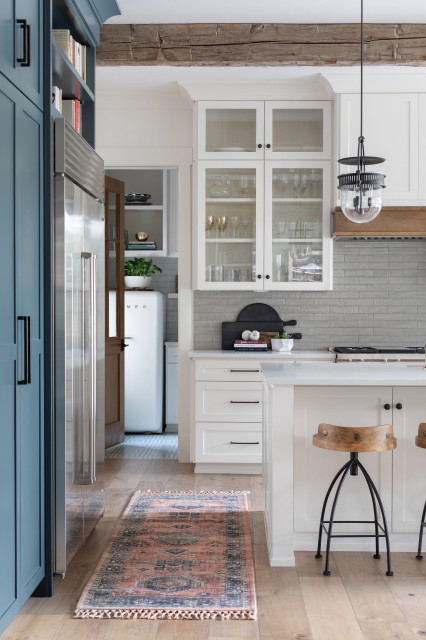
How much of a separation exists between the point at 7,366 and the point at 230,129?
131 inches

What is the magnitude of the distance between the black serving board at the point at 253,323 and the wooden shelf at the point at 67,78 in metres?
2.25

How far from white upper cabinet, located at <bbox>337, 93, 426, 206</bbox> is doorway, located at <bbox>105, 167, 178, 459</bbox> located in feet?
6.99

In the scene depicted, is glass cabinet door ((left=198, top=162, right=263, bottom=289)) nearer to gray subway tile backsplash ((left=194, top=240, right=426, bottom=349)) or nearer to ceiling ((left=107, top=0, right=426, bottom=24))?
gray subway tile backsplash ((left=194, top=240, right=426, bottom=349))

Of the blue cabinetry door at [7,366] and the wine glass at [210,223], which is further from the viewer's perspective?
the wine glass at [210,223]

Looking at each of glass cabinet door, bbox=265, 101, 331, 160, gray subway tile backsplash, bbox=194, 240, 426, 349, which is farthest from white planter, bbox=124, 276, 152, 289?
glass cabinet door, bbox=265, 101, 331, 160

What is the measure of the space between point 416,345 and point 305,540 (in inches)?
98.7

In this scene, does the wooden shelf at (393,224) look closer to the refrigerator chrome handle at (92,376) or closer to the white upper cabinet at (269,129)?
the white upper cabinet at (269,129)

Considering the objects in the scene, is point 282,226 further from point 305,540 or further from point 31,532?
point 31,532

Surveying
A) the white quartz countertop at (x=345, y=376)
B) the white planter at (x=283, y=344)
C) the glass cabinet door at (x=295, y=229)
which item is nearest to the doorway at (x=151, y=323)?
the white planter at (x=283, y=344)

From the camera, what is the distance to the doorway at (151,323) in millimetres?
6527

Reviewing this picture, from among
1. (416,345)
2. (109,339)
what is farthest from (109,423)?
(416,345)

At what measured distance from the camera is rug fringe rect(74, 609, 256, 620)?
8.96ft

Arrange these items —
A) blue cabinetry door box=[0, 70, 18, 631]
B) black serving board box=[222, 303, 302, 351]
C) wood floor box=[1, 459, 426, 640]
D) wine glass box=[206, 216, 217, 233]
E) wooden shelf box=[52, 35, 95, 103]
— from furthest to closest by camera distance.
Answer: black serving board box=[222, 303, 302, 351] → wine glass box=[206, 216, 217, 233] → wooden shelf box=[52, 35, 95, 103] → wood floor box=[1, 459, 426, 640] → blue cabinetry door box=[0, 70, 18, 631]

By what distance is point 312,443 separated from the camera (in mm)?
3412
